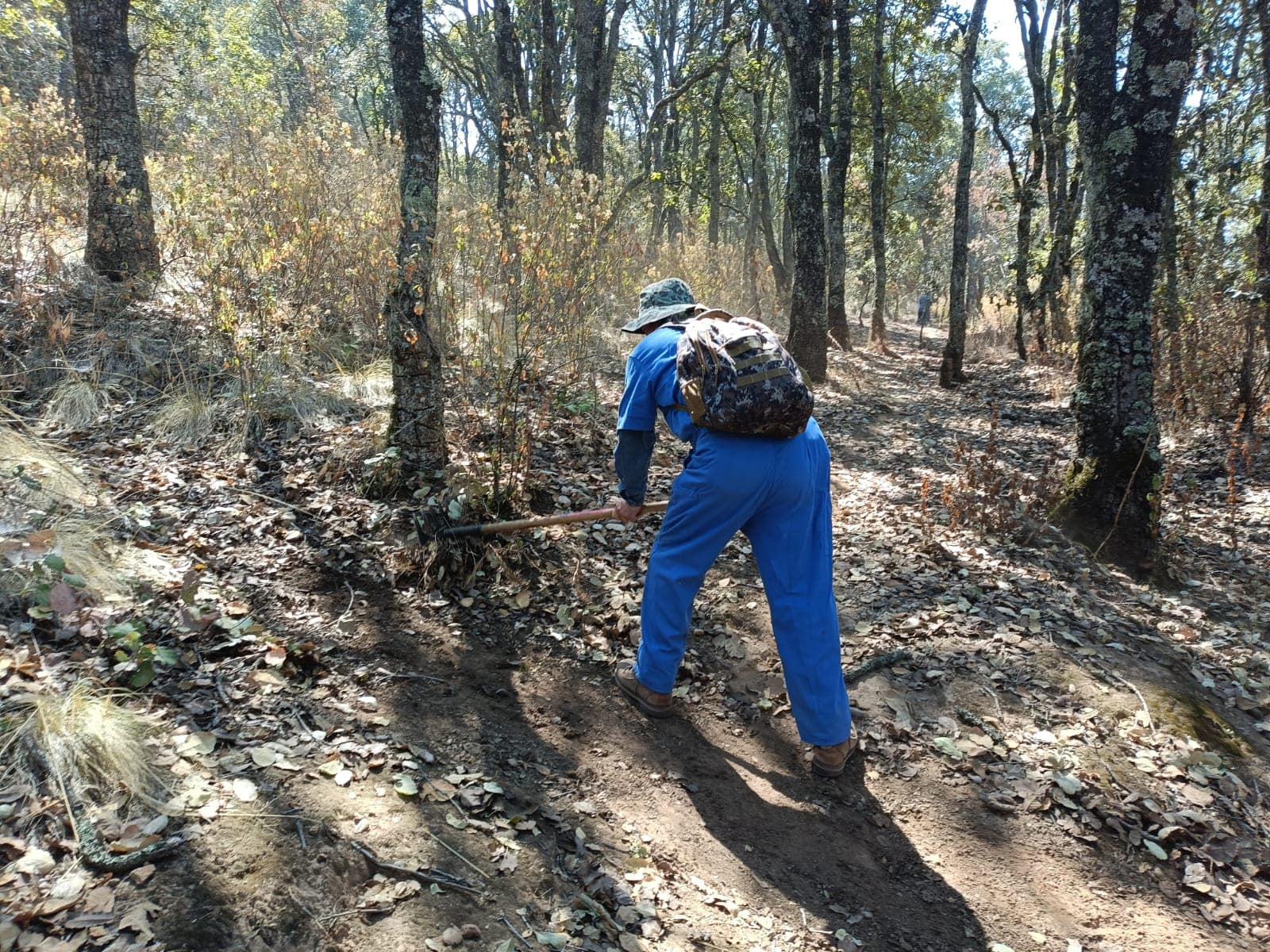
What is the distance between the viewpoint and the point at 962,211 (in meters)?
11.8

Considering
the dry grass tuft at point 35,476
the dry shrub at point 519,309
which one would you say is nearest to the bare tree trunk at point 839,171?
the dry shrub at point 519,309

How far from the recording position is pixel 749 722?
3832 mm

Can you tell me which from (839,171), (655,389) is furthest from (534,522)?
(839,171)

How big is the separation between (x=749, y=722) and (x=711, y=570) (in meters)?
1.42

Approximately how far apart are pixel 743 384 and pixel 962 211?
10.5 meters

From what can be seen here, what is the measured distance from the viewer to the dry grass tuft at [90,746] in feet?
7.62

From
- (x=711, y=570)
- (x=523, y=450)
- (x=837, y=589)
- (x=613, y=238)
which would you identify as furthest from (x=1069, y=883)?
(x=613, y=238)

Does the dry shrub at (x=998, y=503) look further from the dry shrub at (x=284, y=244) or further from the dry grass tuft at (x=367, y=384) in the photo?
the dry shrub at (x=284, y=244)

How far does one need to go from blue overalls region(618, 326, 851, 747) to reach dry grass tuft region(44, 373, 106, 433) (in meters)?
4.09

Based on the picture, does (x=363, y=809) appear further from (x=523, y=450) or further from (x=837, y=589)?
(x=837, y=589)

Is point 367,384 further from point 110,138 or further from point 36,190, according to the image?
point 36,190

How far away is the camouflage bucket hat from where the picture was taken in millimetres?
3742

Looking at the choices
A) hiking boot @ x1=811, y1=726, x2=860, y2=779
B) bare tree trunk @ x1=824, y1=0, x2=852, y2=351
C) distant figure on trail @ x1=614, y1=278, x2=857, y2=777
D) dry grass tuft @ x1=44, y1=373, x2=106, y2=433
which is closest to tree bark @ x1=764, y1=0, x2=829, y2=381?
bare tree trunk @ x1=824, y1=0, x2=852, y2=351

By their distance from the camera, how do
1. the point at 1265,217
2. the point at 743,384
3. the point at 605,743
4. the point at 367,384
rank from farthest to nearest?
1. the point at 1265,217
2. the point at 367,384
3. the point at 605,743
4. the point at 743,384
